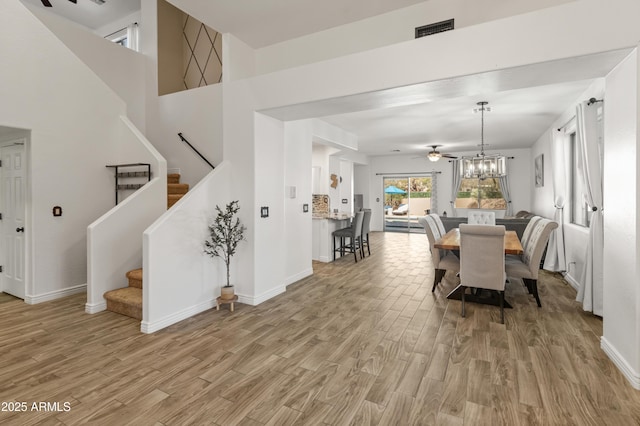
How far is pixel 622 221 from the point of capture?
238 centimetres

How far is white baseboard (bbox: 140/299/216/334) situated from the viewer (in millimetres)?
3092

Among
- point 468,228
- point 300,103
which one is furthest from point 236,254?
point 468,228

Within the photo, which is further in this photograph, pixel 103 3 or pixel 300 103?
pixel 103 3

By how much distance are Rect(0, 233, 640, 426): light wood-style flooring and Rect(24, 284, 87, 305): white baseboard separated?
142 mm

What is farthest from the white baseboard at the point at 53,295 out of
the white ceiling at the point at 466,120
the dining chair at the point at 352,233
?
the white ceiling at the point at 466,120

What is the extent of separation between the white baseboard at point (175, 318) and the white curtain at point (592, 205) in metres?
4.31

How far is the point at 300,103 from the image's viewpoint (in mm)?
3508

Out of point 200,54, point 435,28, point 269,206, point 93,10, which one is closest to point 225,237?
point 269,206

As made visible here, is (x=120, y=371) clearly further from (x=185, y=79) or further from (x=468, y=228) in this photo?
(x=185, y=79)

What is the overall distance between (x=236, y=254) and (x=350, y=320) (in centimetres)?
167

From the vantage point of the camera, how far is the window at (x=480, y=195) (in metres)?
9.62

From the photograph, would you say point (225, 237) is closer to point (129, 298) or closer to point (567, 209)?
point (129, 298)

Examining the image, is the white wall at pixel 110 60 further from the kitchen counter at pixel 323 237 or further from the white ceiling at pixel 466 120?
the kitchen counter at pixel 323 237

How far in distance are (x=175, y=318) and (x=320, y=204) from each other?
16.7 feet
